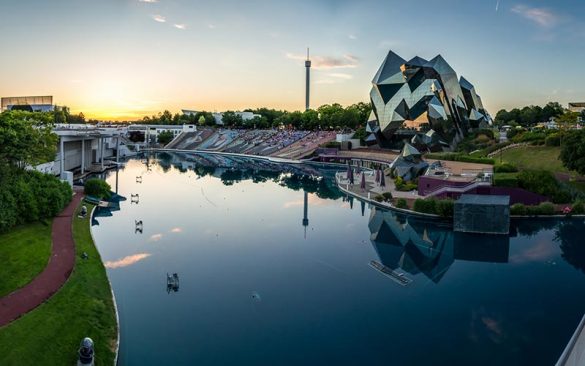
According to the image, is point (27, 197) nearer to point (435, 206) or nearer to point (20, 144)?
point (20, 144)

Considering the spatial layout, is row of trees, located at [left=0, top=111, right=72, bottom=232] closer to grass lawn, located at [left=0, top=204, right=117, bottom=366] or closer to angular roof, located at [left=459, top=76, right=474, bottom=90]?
grass lawn, located at [left=0, top=204, right=117, bottom=366]

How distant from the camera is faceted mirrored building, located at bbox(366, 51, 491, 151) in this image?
66438 mm

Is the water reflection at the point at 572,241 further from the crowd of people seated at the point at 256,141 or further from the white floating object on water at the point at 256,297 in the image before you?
the crowd of people seated at the point at 256,141

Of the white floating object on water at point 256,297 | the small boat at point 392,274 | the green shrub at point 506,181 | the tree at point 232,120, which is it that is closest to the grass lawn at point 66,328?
the white floating object on water at point 256,297

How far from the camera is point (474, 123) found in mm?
75125

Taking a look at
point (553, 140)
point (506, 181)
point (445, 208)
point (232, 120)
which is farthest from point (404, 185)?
point (232, 120)

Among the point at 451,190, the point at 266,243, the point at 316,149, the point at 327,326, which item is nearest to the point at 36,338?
the point at 327,326

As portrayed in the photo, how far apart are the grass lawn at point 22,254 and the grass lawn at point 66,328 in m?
1.57

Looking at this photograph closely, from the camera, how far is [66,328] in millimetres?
15117

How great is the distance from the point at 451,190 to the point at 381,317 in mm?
21992

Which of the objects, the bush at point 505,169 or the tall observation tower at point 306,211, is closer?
the tall observation tower at point 306,211

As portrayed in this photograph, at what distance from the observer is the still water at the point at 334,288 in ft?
50.9

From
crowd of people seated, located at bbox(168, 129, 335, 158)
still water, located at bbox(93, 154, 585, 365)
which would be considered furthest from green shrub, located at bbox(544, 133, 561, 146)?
crowd of people seated, located at bbox(168, 129, 335, 158)

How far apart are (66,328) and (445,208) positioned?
83.3 ft
